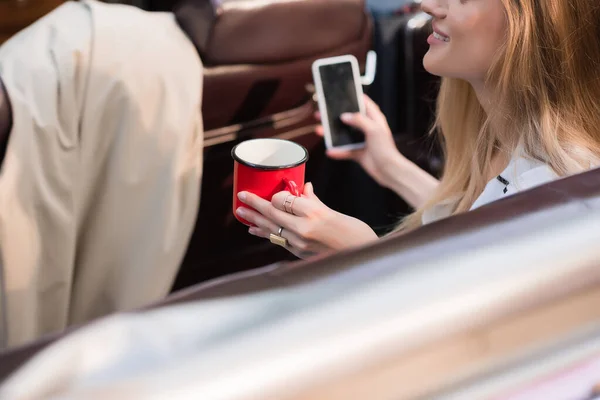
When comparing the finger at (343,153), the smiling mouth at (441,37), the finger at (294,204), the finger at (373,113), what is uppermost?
the smiling mouth at (441,37)

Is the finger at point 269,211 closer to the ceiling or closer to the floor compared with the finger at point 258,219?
closer to the ceiling

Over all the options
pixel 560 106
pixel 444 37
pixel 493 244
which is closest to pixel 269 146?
pixel 444 37

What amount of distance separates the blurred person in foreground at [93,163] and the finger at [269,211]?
340 mm

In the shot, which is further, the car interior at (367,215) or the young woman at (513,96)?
the young woman at (513,96)

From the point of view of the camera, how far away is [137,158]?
1279 mm

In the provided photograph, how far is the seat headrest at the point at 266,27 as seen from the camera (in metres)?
1.40

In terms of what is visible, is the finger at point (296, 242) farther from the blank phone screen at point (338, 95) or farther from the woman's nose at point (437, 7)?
the blank phone screen at point (338, 95)

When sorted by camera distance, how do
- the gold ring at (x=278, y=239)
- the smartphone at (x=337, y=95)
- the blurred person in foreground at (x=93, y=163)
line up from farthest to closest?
the smartphone at (x=337, y=95) → the blurred person in foreground at (x=93, y=163) → the gold ring at (x=278, y=239)

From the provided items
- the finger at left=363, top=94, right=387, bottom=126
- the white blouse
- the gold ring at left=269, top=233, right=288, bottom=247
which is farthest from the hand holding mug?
the finger at left=363, top=94, right=387, bottom=126

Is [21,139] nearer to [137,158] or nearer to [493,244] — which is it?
[137,158]

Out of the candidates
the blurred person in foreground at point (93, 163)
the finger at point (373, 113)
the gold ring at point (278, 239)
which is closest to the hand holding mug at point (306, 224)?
the gold ring at point (278, 239)

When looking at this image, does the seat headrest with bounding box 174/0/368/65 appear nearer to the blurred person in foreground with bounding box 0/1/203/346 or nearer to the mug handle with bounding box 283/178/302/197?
the blurred person in foreground with bounding box 0/1/203/346

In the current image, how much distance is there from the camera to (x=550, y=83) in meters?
0.91

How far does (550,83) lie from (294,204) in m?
0.35
